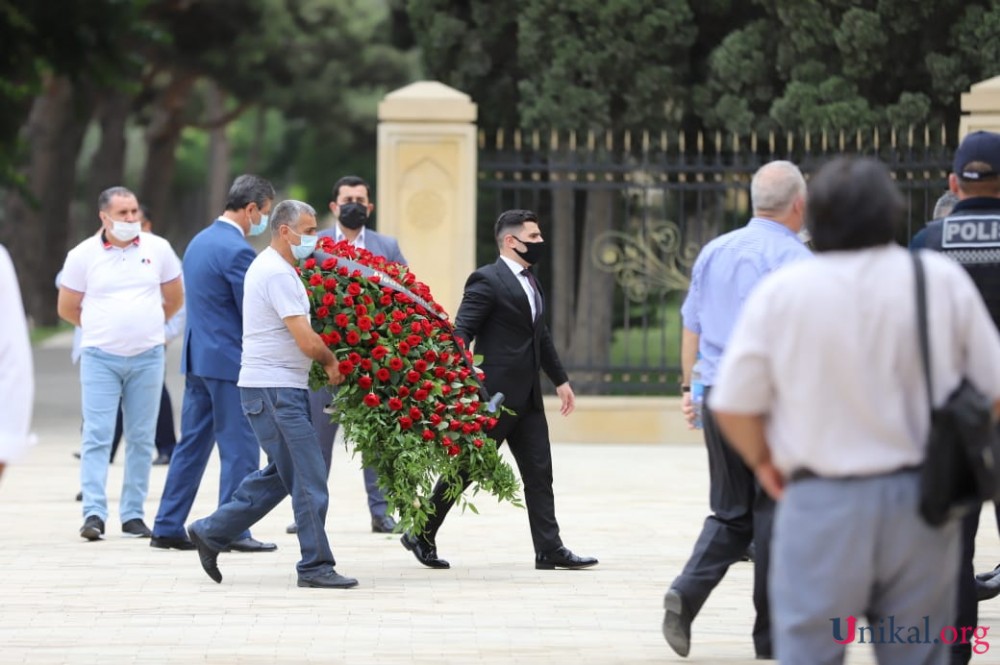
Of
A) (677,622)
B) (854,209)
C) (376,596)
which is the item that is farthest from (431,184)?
(854,209)

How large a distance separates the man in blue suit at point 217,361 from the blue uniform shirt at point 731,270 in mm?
3058

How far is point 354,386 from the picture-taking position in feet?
27.0

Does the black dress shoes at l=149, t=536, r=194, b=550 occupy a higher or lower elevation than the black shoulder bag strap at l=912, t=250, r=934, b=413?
lower

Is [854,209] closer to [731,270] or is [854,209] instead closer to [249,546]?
[731,270]

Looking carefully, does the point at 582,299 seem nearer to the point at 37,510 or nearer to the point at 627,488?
the point at 627,488

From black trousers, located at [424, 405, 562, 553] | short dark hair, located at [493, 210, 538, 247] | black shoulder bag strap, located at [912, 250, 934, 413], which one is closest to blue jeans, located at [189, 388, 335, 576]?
black trousers, located at [424, 405, 562, 553]

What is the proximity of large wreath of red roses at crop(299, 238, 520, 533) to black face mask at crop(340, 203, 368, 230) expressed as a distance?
164cm

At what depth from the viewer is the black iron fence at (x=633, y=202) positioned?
14648 mm

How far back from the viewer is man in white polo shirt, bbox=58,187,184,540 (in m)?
9.70

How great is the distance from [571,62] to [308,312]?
9.48m

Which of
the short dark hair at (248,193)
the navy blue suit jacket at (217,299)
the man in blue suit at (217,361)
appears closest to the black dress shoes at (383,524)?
the man in blue suit at (217,361)

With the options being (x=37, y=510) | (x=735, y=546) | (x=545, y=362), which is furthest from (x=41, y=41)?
(x=735, y=546)

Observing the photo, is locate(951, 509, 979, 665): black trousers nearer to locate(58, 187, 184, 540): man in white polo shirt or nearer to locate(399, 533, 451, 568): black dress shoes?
locate(399, 533, 451, 568): black dress shoes

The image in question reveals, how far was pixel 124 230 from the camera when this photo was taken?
9.68m
